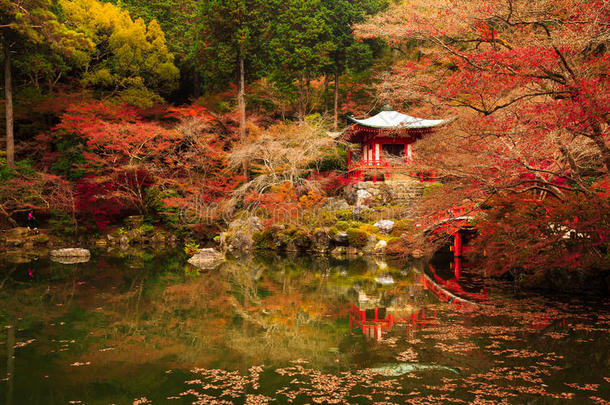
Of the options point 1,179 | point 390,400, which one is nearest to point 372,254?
point 390,400

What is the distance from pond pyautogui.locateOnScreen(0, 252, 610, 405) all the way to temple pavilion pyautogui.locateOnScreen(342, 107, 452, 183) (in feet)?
28.7

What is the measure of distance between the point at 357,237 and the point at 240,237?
13.9 ft

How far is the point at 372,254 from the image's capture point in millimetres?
14195

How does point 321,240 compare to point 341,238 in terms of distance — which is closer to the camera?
point 341,238

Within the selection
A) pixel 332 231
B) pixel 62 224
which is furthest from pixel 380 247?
pixel 62 224

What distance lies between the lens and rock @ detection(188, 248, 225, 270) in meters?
12.8

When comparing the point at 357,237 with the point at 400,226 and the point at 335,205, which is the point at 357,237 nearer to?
the point at 400,226

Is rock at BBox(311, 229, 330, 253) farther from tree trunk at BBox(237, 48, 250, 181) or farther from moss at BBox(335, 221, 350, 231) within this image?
tree trunk at BBox(237, 48, 250, 181)

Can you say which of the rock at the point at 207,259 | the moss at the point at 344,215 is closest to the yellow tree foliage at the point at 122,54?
the rock at the point at 207,259

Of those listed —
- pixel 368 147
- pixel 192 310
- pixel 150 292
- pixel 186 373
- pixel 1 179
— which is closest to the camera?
pixel 186 373

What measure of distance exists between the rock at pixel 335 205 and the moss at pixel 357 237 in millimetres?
2674

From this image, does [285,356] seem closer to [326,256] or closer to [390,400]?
[390,400]

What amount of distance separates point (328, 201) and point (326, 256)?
3.78 m

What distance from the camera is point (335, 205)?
17.4m
